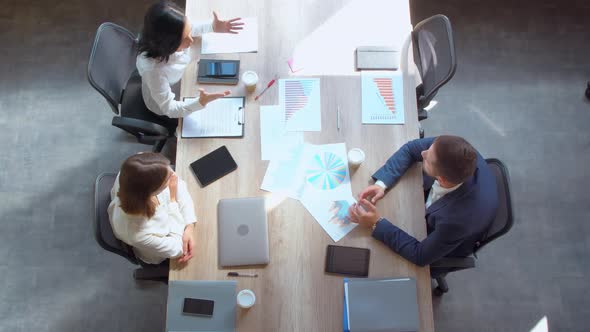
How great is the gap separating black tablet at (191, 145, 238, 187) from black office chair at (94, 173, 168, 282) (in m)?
0.34

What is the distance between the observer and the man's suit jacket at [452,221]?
1.50 metres

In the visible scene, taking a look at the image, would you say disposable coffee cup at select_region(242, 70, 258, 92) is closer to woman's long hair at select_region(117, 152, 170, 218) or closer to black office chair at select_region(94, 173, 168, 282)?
woman's long hair at select_region(117, 152, 170, 218)

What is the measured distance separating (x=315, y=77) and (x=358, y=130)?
32 centimetres

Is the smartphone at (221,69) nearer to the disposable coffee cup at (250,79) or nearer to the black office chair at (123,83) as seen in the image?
the disposable coffee cup at (250,79)

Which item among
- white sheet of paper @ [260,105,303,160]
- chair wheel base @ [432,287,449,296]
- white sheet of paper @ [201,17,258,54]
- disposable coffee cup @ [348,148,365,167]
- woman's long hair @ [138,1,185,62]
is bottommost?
chair wheel base @ [432,287,449,296]

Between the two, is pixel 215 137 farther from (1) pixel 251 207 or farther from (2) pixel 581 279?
(2) pixel 581 279

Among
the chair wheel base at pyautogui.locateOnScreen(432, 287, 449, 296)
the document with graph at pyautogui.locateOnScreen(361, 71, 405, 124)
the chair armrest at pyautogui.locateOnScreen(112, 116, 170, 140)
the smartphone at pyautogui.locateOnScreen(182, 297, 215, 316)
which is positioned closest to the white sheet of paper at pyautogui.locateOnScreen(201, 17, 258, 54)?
the chair armrest at pyautogui.locateOnScreen(112, 116, 170, 140)

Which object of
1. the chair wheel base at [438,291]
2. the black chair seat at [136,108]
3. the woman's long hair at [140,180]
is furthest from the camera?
the chair wheel base at [438,291]

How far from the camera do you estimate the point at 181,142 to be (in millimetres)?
1808

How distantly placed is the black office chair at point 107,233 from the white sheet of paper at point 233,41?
2.41 feet

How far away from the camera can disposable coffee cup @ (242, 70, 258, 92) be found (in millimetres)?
1829

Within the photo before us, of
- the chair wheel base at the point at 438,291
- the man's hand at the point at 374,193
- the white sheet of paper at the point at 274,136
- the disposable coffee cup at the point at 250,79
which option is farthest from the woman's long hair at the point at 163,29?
the chair wheel base at the point at 438,291

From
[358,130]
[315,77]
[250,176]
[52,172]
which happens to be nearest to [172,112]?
[250,176]

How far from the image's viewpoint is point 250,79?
1.84 meters
